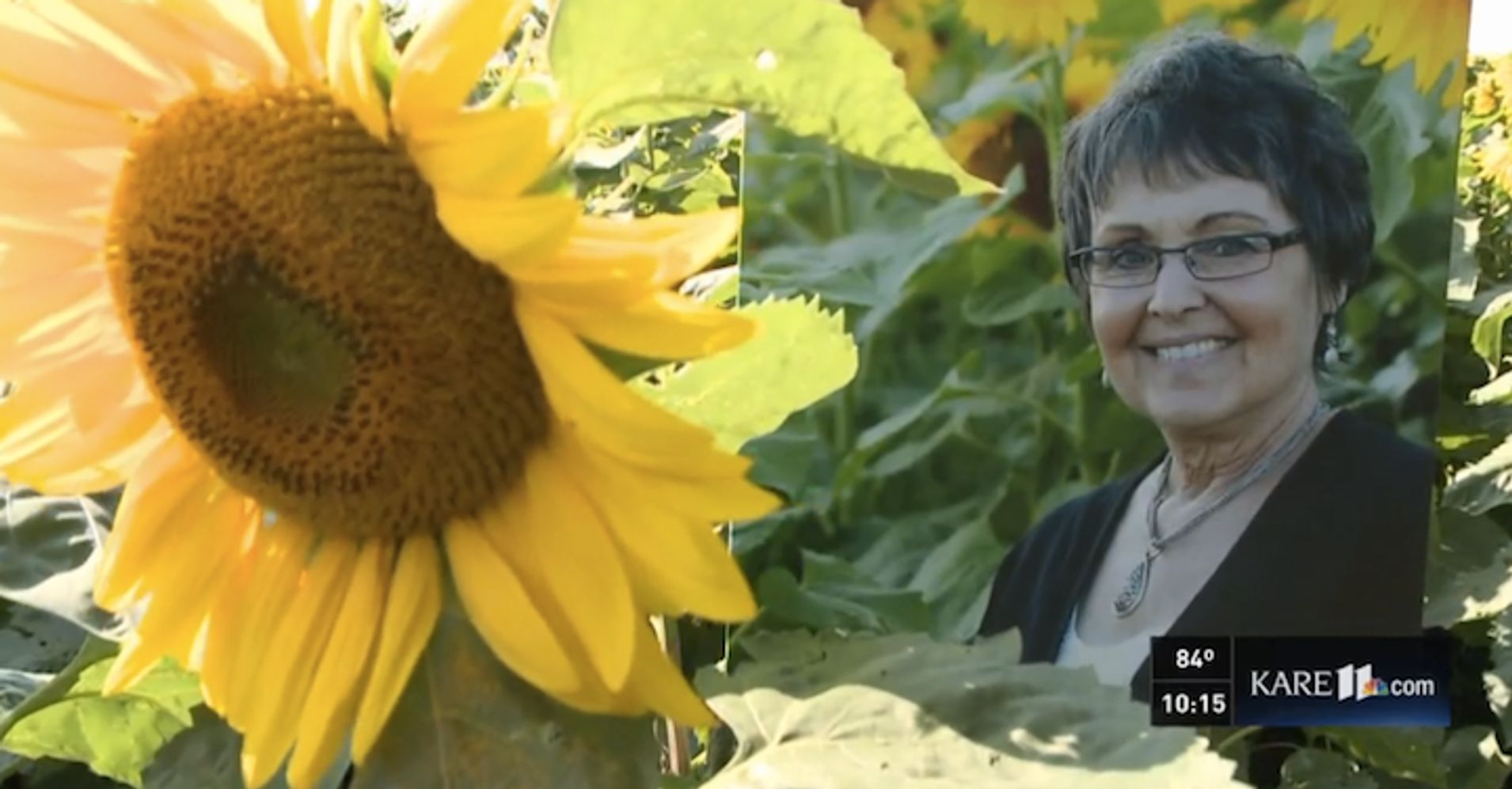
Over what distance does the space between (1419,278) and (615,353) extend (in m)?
0.42

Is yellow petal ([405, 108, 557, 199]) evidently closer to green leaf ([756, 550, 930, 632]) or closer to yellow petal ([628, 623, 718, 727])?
yellow petal ([628, 623, 718, 727])

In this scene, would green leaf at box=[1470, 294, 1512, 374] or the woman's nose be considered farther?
green leaf at box=[1470, 294, 1512, 374]

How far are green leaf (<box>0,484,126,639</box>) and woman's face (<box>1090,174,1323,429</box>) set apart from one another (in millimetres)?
439

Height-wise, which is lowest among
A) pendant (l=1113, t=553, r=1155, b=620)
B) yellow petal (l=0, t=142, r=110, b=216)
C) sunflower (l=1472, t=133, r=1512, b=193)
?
pendant (l=1113, t=553, r=1155, b=620)

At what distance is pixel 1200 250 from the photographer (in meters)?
0.62

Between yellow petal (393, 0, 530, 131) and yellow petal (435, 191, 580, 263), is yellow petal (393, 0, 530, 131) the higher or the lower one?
the higher one

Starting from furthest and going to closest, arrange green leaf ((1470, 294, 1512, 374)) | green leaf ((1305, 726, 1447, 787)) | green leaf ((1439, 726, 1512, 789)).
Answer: green leaf ((1470, 294, 1512, 374)) < green leaf ((1439, 726, 1512, 789)) < green leaf ((1305, 726, 1447, 787))

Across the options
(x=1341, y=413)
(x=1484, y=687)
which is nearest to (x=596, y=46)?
(x=1341, y=413)

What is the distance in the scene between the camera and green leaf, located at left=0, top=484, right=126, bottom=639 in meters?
0.58

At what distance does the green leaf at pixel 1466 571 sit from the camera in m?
0.89

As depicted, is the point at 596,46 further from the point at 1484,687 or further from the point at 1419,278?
the point at 1484,687

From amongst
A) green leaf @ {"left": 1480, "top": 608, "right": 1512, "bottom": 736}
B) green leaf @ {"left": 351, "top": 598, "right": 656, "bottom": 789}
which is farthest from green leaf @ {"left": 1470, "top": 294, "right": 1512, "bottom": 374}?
green leaf @ {"left": 351, "top": 598, "right": 656, "bottom": 789}

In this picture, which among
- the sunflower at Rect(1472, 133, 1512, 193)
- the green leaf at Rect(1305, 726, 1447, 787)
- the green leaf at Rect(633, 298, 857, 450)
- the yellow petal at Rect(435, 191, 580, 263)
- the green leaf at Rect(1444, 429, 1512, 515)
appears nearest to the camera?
the yellow petal at Rect(435, 191, 580, 263)

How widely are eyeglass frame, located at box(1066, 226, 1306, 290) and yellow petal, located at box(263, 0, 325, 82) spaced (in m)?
0.35
